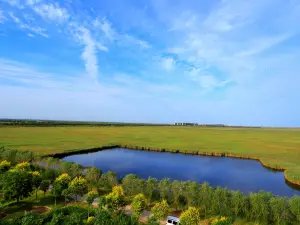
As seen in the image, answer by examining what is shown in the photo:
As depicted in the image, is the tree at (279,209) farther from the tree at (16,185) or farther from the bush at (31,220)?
the tree at (16,185)

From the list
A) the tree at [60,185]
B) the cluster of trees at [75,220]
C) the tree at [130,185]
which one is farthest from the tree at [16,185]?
the tree at [130,185]

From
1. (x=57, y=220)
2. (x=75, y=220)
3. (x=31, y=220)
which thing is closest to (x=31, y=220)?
(x=31, y=220)

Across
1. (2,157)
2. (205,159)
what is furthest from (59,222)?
(205,159)

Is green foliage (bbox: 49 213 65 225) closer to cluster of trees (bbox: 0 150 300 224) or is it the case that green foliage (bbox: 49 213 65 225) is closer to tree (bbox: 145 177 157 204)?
cluster of trees (bbox: 0 150 300 224)

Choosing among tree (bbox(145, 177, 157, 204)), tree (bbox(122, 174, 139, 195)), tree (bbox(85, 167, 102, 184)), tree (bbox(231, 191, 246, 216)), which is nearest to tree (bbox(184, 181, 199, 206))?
tree (bbox(231, 191, 246, 216))

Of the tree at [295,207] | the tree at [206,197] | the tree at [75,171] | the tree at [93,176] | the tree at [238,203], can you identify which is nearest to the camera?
the tree at [295,207]

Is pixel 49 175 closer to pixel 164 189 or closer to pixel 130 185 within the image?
pixel 130 185

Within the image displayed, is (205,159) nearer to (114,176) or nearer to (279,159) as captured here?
(279,159)
